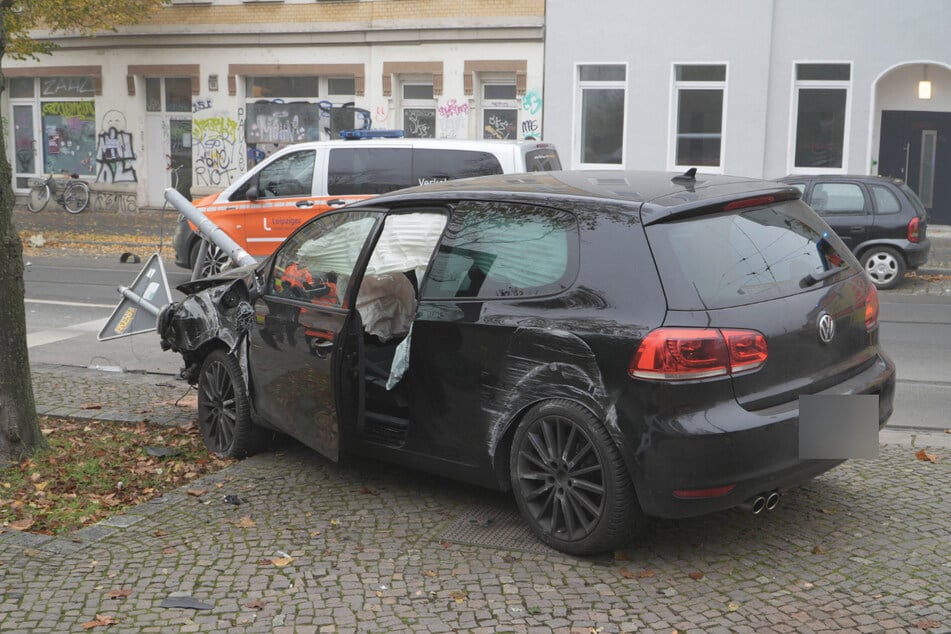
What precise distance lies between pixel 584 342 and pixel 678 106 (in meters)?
19.2

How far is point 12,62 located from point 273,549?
28272mm

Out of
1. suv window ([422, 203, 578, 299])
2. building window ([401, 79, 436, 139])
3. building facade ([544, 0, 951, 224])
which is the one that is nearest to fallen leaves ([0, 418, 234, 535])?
suv window ([422, 203, 578, 299])

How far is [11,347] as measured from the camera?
249 inches

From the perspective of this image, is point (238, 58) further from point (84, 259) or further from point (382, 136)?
point (382, 136)

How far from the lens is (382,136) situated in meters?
14.8

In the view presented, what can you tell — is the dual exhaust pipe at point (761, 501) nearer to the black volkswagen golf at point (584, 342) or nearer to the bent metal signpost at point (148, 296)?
the black volkswagen golf at point (584, 342)

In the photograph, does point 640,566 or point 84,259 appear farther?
point 84,259

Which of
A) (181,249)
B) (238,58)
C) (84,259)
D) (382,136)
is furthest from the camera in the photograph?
(238,58)

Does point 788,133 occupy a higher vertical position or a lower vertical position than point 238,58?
lower

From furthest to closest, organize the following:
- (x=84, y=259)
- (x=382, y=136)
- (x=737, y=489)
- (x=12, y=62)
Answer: (x=12, y=62)
(x=84, y=259)
(x=382, y=136)
(x=737, y=489)

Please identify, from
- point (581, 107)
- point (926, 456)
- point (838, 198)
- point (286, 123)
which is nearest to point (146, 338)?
point (926, 456)

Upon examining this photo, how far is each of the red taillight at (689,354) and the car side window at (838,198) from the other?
12229mm

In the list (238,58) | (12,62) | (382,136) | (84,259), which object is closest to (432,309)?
(382,136)

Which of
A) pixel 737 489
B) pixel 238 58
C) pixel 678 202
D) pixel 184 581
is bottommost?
pixel 184 581
